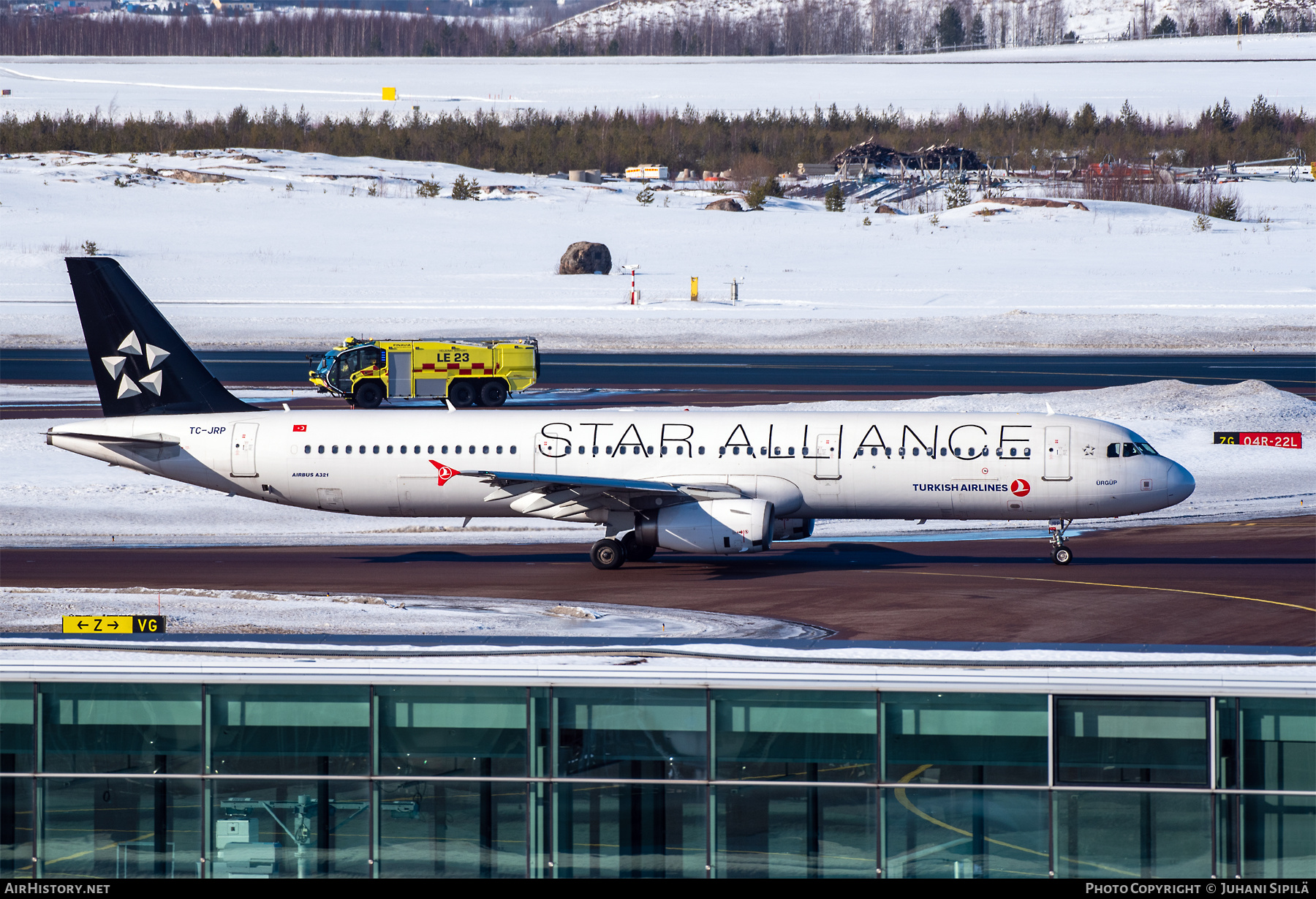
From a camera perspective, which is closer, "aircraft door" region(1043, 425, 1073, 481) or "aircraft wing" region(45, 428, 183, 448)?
"aircraft door" region(1043, 425, 1073, 481)

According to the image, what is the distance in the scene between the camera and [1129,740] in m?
16.0

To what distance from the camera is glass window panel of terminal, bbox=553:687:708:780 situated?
635 inches

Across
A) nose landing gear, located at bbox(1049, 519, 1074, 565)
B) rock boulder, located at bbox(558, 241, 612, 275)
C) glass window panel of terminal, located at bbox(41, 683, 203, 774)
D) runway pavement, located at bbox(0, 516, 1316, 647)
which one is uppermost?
rock boulder, located at bbox(558, 241, 612, 275)

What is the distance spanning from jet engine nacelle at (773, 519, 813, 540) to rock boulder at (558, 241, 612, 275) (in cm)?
6631

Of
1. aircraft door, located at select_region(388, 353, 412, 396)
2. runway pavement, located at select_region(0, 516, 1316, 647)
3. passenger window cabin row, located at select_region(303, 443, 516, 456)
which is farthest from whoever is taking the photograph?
aircraft door, located at select_region(388, 353, 412, 396)

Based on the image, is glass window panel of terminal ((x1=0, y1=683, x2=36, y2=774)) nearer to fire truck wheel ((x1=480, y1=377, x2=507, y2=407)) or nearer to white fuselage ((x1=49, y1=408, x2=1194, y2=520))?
white fuselage ((x1=49, y1=408, x2=1194, y2=520))

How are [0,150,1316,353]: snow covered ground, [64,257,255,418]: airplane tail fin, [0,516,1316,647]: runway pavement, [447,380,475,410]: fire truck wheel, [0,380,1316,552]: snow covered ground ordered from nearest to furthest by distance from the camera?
[0,516,1316,647]: runway pavement, [64,257,255,418]: airplane tail fin, [0,380,1316,552]: snow covered ground, [447,380,475,410]: fire truck wheel, [0,150,1316,353]: snow covered ground

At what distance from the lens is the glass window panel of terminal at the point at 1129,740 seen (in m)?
15.8

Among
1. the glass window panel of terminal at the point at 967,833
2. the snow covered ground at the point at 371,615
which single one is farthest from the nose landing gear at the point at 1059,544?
the glass window panel of terminal at the point at 967,833

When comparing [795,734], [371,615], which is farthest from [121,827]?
[371,615]

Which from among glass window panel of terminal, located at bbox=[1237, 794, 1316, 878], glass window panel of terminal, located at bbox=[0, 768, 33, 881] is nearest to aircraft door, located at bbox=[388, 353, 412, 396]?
glass window panel of terminal, located at bbox=[0, 768, 33, 881]

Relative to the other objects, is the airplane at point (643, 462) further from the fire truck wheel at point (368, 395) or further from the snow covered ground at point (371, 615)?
the fire truck wheel at point (368, 395)

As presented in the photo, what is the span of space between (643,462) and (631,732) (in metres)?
22.0

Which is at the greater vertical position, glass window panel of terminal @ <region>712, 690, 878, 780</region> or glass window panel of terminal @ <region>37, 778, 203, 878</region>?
glass window panel of terminal @ <region>712, 690, 878, 780</region>
